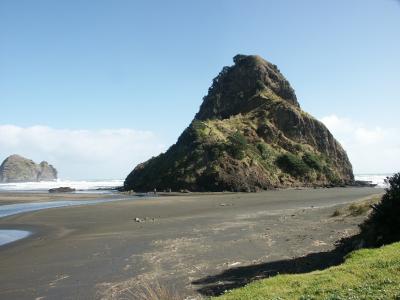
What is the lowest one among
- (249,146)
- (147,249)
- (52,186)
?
(147,249)

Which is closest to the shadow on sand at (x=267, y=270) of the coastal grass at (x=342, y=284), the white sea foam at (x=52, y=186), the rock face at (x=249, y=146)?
the coastal grass at (x=342, y=284)

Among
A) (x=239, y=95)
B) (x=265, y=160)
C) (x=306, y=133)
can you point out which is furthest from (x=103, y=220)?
(x=239, y=95)

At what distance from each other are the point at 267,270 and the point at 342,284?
5089 millimetres

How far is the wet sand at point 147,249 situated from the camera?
1387cm

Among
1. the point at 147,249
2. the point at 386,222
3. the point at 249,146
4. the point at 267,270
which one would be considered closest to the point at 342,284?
the point at 267,270

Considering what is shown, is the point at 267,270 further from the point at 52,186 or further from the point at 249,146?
the point at 52,186

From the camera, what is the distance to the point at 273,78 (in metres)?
108

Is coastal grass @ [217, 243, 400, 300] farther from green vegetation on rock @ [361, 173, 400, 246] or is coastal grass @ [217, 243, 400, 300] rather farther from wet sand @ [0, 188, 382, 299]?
green vegetation on rock @ [361, 173, 400, 246]

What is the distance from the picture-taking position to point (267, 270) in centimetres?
1441

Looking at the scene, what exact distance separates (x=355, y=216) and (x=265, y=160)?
53.9 meters

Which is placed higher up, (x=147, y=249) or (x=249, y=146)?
(x=249, y=146)

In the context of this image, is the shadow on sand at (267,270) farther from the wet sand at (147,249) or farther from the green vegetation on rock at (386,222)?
the green vegetation on rock at (386,222)

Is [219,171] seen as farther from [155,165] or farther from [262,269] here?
[262,269]

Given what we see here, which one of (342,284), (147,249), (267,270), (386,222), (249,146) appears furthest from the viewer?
(249,146)
